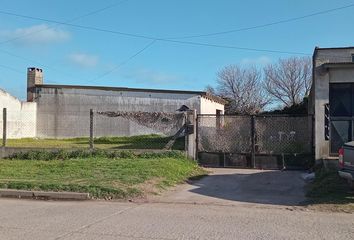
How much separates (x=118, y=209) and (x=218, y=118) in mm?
9928

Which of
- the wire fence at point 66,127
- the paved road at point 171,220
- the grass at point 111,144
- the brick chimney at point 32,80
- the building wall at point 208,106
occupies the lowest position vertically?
the paved road at point 171,220

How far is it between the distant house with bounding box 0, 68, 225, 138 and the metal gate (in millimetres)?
17462

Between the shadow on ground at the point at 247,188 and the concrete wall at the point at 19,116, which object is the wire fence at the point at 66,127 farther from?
the shadow on ground at the point at 247,188

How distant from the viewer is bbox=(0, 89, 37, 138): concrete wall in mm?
33656

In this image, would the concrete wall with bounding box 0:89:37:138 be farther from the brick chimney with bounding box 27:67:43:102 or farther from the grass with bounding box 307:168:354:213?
the grass with bounding box 307:168:354:213

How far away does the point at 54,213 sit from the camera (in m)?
9.16

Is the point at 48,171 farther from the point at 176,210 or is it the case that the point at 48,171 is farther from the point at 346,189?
the point at 346,189

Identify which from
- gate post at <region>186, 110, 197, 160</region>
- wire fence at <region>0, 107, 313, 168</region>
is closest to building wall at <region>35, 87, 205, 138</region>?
wire fence at <region>0, 107, 313, 168</region>

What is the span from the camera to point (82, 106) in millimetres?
35656

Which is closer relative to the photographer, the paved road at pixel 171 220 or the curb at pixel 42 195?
the paved road at pixel 171 220

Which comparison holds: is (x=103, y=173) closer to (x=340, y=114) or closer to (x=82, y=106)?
(x=340, y=114)

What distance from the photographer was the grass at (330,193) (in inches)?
396

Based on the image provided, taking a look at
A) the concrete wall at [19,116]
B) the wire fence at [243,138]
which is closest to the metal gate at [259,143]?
the wire fence at [243,138]

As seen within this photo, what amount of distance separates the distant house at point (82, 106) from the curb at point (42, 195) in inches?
911
